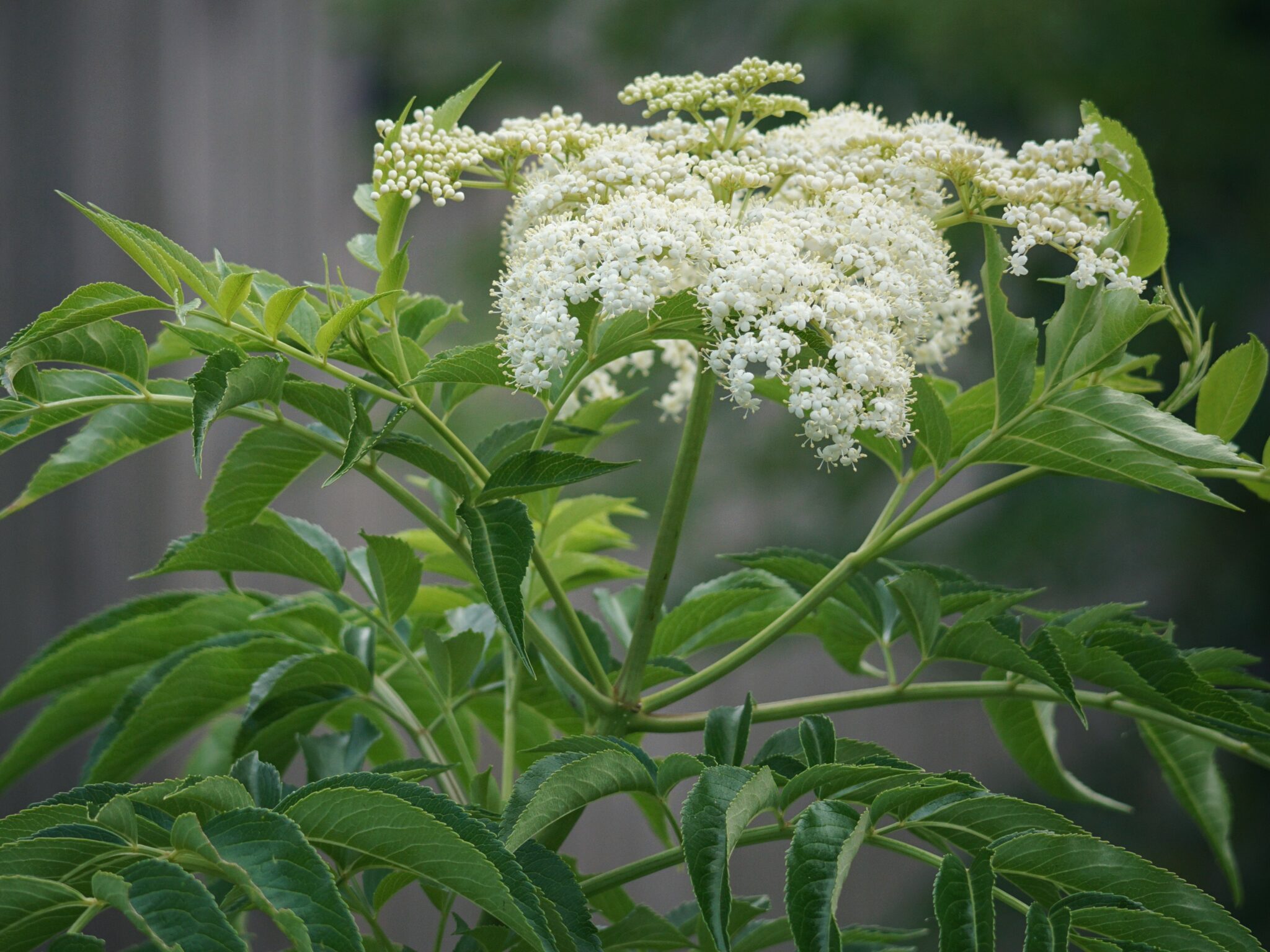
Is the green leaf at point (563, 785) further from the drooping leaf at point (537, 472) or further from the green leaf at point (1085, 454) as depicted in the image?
the green leaf at point (1085, 454)

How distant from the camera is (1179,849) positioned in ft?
7.47

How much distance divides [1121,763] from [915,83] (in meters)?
1.48

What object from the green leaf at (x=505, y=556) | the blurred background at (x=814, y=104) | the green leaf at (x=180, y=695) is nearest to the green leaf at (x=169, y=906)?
the green leaf at (x=505, y=556)

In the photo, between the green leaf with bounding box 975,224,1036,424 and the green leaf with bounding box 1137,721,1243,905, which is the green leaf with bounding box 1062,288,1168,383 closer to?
the green leaf with bounding box 975,224,1036,424

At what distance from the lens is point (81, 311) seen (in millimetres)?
417

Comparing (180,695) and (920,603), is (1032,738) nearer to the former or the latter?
(920,603)

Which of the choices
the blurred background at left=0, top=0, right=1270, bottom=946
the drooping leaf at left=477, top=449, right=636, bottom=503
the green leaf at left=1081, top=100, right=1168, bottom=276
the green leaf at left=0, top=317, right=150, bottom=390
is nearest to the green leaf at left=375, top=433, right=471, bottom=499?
the drooping leaf at left=477, top=449, right=636, bottom=503

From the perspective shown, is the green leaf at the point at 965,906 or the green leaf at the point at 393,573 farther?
the green leaf at the point at 393,573

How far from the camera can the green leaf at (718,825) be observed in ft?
1.24

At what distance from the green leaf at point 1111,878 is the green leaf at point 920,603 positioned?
127 mm

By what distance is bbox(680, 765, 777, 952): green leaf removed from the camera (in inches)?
14.9

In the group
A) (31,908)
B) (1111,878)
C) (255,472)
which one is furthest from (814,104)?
(31,908)

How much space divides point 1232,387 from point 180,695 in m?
0.57

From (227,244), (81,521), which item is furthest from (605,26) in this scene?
(81,521)
